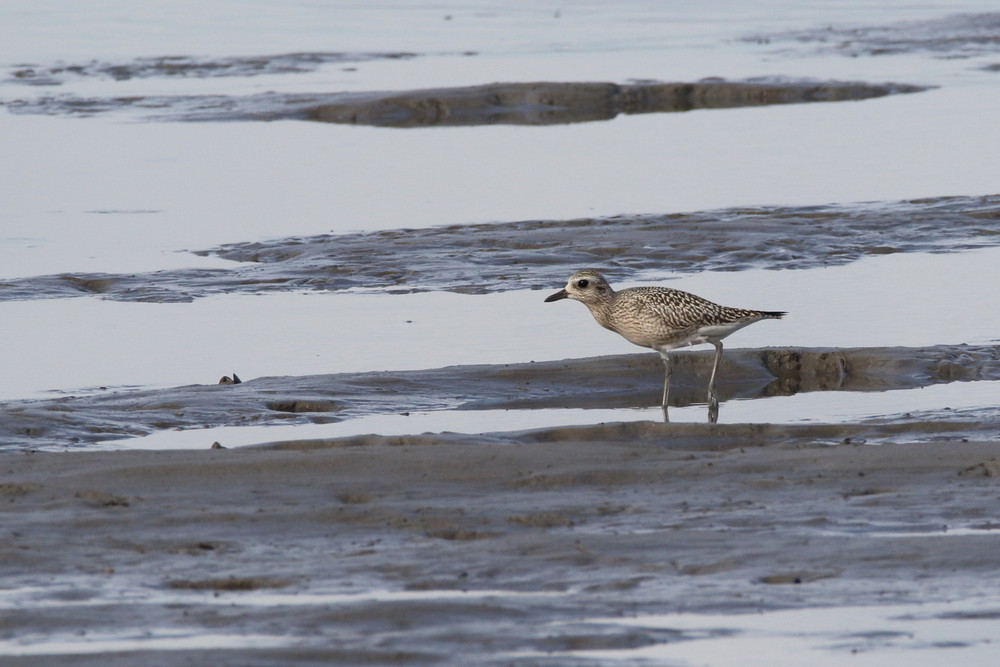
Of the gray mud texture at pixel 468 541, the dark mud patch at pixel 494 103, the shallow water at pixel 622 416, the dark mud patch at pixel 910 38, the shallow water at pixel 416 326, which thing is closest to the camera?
the gray mud texture at pixel 468 541

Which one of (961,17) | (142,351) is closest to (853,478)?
(142,351)

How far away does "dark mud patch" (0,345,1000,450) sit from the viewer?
10.2 m

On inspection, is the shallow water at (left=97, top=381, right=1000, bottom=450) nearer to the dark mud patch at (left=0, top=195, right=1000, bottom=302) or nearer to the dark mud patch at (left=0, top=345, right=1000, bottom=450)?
the dark mud patch at (left=0, top=345, right=1000, bottom=450)

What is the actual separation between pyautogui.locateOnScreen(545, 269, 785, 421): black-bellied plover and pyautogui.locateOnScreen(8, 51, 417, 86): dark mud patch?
2154 cm

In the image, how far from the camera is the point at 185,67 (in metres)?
33.0

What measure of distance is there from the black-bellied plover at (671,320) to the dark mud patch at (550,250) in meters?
3.72

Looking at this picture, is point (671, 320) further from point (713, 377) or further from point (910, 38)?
point (910, 38)

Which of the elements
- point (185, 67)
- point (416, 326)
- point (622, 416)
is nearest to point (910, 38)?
point (185, 67)

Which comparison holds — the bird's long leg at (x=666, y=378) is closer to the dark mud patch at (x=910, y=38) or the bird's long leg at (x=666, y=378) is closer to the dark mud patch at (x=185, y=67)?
the dark mud patch at (x=185, y=67)

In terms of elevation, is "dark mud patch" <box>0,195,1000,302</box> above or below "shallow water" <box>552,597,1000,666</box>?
above

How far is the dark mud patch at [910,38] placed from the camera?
110 ft

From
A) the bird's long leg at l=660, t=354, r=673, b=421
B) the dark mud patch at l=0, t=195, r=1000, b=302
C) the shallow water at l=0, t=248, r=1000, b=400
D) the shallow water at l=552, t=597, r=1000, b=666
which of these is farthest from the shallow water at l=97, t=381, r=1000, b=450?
the dark mud patch at l=0, t=195, r=1000, b=302

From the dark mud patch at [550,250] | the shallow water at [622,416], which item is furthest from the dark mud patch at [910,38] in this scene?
the shallow water at [622,416]

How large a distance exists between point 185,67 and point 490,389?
2317 centimetres
